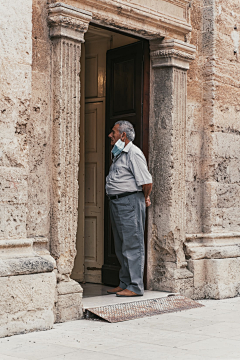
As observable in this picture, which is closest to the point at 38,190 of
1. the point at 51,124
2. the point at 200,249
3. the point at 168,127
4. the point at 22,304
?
the point at 51,124

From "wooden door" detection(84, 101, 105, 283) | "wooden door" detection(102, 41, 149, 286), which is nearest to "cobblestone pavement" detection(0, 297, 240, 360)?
"wooden door" detection(102, 41, 149, 286)

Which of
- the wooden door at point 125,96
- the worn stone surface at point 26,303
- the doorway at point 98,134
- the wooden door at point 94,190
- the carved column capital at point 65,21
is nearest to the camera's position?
the worn stone surface at point 26,303

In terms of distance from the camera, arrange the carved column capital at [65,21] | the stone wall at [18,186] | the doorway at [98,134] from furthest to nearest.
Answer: the doorway at [98,134], the carved column capital at [65,21], the stone wall at [18,186]

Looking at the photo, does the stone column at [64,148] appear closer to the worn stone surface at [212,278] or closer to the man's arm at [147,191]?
the man's arm at [147,191]

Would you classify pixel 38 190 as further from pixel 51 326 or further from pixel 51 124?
pixel 51 326

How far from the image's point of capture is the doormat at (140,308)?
5414 mm

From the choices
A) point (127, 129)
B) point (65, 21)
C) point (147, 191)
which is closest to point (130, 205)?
point (147, 191)

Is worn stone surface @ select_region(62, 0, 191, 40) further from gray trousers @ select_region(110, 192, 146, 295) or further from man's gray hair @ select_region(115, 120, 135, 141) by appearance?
gray trousers @ select_region(110, 192, 146, 295)

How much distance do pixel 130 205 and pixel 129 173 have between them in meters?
0.33

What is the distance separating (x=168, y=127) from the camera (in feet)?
21.5

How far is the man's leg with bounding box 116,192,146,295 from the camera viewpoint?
6.11 m

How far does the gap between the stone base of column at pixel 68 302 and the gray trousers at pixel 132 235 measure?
853 mm

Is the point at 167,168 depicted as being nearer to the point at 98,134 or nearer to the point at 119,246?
the point at 119,246

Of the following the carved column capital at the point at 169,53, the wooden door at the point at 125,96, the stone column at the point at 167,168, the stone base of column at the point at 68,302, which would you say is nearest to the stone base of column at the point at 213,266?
the stone column at the point at 167,168
